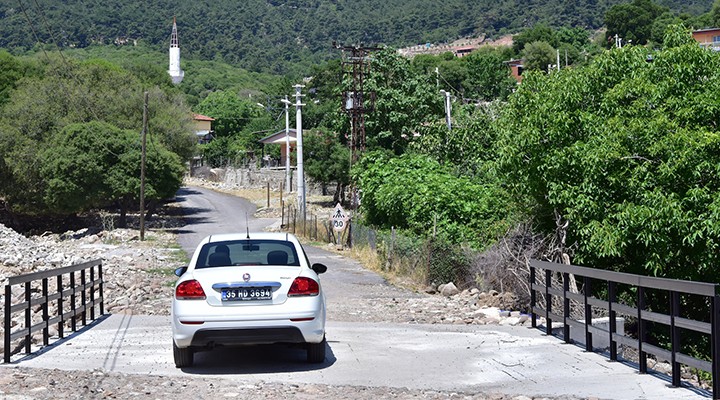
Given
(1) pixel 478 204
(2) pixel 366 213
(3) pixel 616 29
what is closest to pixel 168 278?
(1) pixel 478 204

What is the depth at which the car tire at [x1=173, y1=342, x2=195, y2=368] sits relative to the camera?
10.6 metres

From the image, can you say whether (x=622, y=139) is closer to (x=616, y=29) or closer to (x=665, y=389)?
(x=665, y=389)

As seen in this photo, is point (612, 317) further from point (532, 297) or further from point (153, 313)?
point (153, 313)

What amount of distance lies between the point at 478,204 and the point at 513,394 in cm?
2444

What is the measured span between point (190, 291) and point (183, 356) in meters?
0.86

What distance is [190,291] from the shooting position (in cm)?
1038

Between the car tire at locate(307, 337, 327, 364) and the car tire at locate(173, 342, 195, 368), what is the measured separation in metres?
1.38

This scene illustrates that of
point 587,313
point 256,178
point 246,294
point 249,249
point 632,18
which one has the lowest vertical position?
point 587,313

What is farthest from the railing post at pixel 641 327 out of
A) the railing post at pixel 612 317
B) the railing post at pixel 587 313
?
the railing post at pixel 587 313

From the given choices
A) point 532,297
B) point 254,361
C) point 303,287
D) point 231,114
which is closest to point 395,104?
point 532,297

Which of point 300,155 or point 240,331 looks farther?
point 300,155

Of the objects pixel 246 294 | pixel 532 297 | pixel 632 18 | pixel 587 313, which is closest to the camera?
pixel 246 294

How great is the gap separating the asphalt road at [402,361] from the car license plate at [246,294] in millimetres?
868

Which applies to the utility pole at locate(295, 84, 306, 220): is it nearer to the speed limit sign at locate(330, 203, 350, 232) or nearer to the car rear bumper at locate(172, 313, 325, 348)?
the speed limit sign at locate(330, 203, 350, 232)
